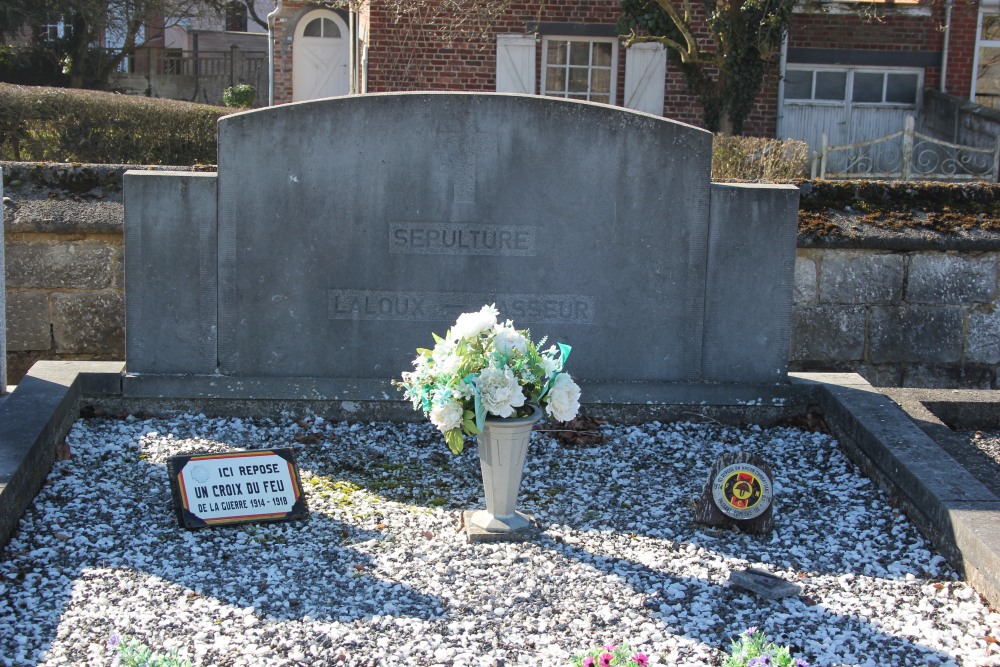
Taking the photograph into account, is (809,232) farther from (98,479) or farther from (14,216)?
(14,216)

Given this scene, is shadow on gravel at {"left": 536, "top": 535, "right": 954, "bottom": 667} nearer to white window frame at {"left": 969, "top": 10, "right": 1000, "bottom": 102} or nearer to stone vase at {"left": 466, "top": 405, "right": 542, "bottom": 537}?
stone vase at {"left": 466, "top": 405, "right": 542, "bottom": 537}

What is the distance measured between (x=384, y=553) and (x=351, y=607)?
46 cm

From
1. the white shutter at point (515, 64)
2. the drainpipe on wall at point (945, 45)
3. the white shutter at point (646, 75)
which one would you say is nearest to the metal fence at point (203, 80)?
the white shutter at point (515, 64)

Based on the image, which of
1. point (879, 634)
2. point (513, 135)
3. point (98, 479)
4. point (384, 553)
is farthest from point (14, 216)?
point (879, 634)

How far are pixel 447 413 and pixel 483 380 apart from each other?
0.60 ft

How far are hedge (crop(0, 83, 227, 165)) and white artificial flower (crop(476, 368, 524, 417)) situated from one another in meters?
5.70

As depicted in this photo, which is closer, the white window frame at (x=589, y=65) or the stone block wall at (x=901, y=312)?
the stone block wall at (x=901, y=312)

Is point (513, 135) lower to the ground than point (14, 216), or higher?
higher

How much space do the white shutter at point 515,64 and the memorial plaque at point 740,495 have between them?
450 inches

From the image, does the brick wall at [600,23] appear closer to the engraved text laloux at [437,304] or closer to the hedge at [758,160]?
the hedge at [758,160]

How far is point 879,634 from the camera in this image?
3.45m

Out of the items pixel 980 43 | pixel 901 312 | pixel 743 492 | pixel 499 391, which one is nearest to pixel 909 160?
pixel 901 312

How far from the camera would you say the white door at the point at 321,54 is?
790 inches

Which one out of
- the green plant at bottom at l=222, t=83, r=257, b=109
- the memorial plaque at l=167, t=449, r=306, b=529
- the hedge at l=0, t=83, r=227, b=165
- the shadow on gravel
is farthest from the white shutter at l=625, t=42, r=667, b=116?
the shadow on gravel
